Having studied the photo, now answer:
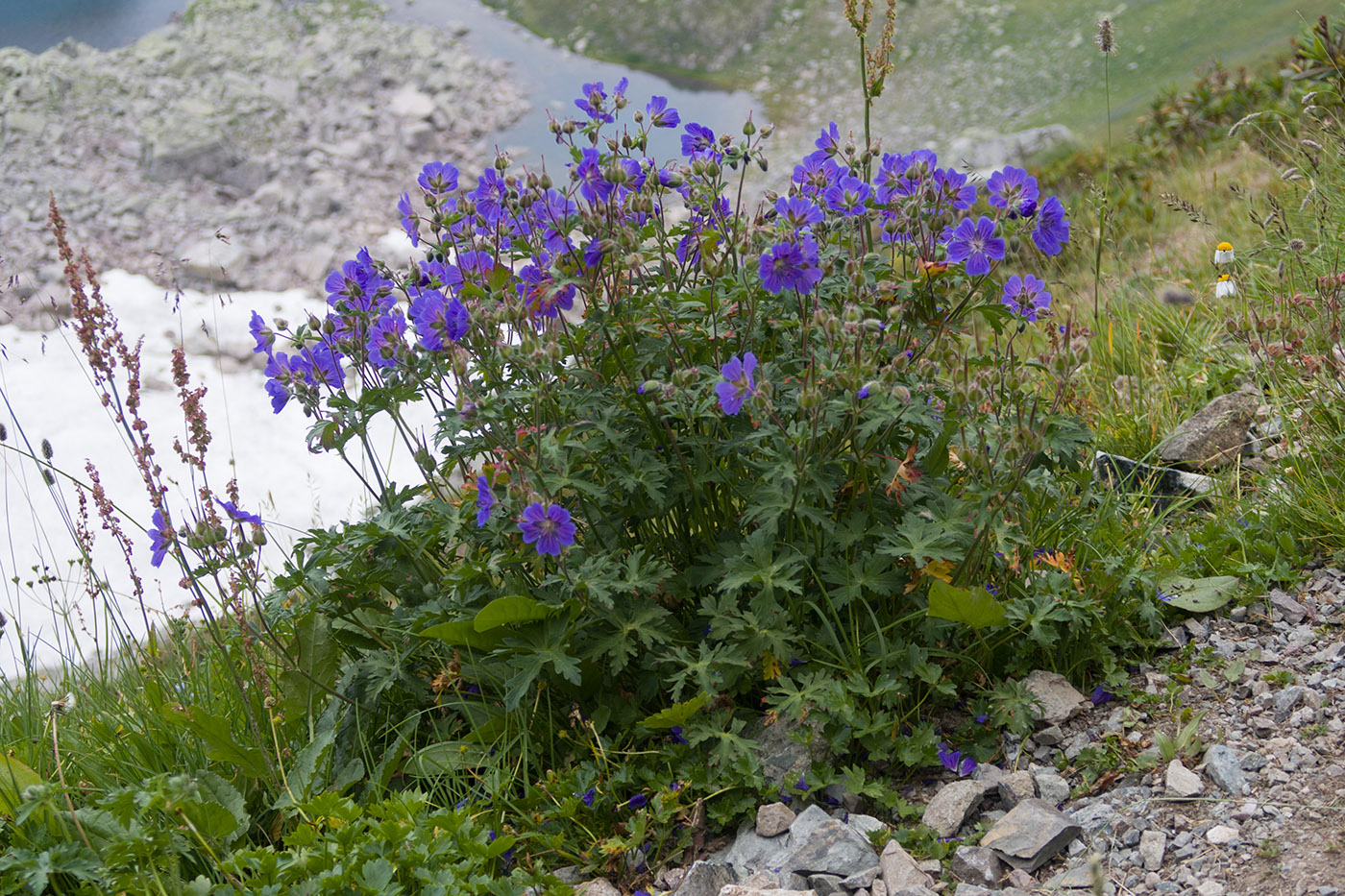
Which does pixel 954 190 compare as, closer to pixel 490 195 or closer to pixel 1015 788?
pixel 490 195

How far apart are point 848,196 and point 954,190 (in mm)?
210

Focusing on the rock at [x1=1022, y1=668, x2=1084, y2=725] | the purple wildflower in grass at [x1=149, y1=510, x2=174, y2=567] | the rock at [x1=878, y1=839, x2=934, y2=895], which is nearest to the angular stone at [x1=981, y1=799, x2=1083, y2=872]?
the rock at [x1=878, y1=839, x2=934, y2=895]

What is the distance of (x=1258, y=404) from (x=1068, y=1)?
10.2m

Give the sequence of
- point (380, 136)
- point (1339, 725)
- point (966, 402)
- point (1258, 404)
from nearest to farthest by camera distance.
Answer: point (966, 402) < point (1339, 725) < point (1258, 404) < point (380, 136)

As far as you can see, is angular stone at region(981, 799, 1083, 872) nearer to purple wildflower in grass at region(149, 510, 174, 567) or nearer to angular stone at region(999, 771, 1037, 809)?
angular stone at region(999, 771, 1037, 809)

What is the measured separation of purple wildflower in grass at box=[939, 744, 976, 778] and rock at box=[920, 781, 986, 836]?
62 mm

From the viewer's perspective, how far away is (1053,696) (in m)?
2.02

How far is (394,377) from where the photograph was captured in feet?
6.24

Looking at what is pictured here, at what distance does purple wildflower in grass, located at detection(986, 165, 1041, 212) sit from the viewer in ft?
5.92

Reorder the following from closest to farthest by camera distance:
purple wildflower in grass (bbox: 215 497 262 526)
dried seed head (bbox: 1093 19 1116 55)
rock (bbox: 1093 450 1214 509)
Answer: purple wildflower in grass (bbox: 215 497 262 526), rock (bbox: 1093 450 1214 509), dried seed head (bbox: 1093 19 1116 55)

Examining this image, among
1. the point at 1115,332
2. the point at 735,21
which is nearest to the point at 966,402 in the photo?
the point at 1115,332

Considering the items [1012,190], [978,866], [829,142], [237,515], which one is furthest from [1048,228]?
[237,515]

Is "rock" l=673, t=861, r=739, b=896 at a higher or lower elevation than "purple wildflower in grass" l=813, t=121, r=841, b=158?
lower

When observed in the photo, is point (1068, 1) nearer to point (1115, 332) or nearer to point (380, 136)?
point (380, 136)
